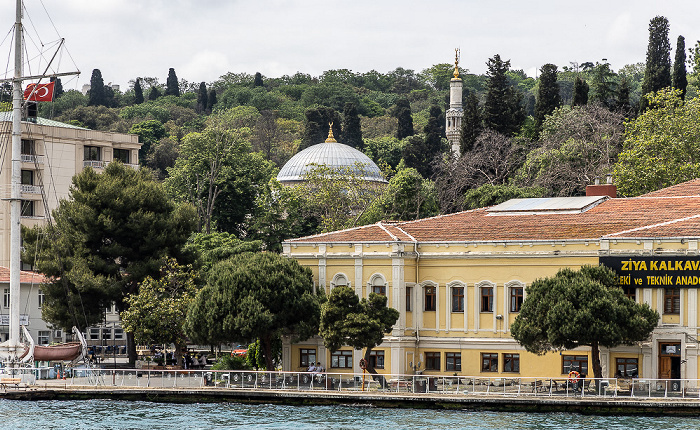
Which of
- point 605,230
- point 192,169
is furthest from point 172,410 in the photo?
point 192,169

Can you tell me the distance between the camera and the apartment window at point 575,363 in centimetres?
4906

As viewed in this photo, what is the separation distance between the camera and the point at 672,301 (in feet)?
155

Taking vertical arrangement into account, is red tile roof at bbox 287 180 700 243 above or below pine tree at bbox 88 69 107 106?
below

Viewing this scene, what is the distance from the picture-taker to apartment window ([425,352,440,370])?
52125 millimetres

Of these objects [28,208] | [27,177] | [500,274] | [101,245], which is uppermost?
[27,177]

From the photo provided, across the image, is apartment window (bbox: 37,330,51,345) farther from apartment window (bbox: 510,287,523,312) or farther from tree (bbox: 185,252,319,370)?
apartment window (bbox: 510,287,523,312)

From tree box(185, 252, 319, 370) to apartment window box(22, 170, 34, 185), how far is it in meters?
32.0

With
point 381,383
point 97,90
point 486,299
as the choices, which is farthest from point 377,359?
point 97,90

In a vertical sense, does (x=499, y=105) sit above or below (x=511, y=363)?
above

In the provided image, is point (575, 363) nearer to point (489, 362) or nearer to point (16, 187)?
point (489, 362)

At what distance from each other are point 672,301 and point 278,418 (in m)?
16.2

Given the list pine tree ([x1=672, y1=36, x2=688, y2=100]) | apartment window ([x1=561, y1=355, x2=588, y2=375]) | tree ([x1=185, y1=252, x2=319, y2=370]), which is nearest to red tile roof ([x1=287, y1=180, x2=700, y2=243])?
tree ([x1=185, y1=252, x2=319, y2=370])

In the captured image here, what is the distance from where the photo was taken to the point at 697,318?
46.6m

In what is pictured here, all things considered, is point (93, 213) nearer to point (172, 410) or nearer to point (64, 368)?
point (64, 368)
